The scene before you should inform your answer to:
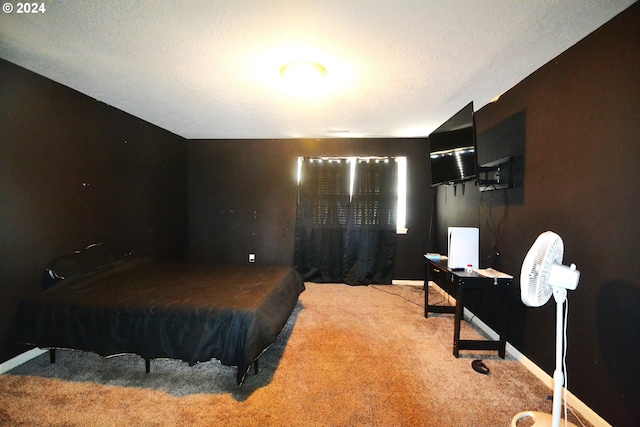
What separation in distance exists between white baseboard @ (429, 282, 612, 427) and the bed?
211 centimetres

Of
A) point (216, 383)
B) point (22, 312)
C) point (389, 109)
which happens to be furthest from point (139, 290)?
point (389, 109)

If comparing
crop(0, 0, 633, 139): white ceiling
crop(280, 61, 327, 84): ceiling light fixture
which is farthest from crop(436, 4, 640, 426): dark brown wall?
crop(280, 61, 327, 84): ceiling light fixture

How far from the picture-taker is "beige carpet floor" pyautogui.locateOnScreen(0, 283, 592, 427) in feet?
5.21

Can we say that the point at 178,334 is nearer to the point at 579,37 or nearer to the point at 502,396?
the point at 502,396

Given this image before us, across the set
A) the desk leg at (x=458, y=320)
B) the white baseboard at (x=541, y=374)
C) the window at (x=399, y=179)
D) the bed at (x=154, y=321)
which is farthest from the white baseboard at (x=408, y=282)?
the bed at (x=154, y=321)

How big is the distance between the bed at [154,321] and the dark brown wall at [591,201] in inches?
83.6

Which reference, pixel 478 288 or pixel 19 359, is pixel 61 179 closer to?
pixel 19 359

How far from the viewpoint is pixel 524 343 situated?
2.17 m

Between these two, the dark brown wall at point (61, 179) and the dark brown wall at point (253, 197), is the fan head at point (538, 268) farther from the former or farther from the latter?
the dark brown wall at point (61, 179)

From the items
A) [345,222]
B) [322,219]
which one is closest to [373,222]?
[345,222]

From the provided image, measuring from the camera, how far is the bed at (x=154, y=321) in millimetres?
1830

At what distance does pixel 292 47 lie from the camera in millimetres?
1858

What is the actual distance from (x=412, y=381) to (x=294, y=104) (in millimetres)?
2957

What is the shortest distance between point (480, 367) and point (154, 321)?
2.64 m
